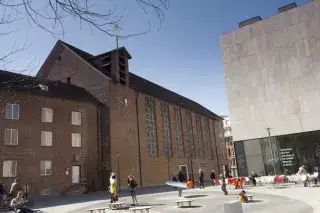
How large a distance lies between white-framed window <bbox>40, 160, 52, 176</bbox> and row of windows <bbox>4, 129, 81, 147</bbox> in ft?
5.65

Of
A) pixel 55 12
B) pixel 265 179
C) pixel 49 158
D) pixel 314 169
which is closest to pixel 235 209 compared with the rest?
pixel 55 12

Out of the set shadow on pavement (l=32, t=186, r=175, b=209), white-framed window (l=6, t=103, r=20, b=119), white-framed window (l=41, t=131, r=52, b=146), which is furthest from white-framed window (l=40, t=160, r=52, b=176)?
white-framed window (l=6, t=103, r=20, b=119)

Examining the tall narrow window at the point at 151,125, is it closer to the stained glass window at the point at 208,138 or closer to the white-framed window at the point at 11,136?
the white-framed window at the point at 11,136

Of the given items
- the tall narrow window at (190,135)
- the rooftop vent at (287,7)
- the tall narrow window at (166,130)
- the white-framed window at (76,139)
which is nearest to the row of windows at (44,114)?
the white-framed window at (76,139)

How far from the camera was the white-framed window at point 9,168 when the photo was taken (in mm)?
29289

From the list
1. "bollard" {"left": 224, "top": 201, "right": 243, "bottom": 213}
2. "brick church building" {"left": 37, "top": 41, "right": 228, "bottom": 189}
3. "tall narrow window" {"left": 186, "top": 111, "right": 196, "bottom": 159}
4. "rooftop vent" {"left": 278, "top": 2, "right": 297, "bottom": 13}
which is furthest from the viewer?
"tall narrow window" {"left": 186, "top": 111, "right": 196, "bottom": 159}

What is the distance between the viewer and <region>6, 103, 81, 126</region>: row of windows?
30.9 m

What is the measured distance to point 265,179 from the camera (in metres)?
27.2

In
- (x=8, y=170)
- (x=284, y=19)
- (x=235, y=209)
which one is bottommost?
(x=235, y=209)

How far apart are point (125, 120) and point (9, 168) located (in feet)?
47.9

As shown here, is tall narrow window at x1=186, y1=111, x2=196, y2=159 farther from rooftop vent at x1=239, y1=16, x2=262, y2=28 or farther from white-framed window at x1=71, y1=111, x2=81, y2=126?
white-framed window at x1=71, y1=111, x2=81, y2=126

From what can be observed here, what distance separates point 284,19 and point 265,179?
16965 mm

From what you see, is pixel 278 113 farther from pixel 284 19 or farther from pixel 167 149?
pixel 167 149

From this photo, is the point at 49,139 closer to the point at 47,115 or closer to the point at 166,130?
the point at 47,115
